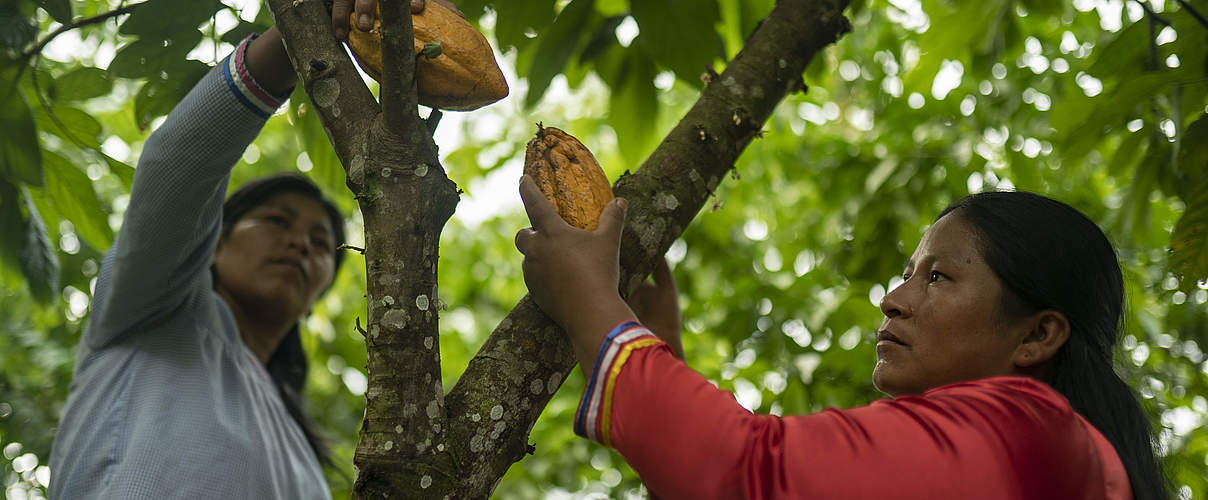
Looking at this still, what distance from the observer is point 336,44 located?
1.39 metres

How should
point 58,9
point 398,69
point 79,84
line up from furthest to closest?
1. point 79,84
2. point 58,9
3. point 398,69

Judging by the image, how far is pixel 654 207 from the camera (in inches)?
61.1

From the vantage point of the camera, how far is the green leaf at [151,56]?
5.93 ft

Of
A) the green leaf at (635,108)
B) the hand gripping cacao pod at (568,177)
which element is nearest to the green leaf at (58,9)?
the hand gripping cacao pod at (568,177)

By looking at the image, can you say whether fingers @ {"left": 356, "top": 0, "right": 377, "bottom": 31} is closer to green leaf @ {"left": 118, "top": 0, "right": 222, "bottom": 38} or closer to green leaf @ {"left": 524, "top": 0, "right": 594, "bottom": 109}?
green leaf @ {"left": 118, "top": 0, "right": 222, "bottom": 38}

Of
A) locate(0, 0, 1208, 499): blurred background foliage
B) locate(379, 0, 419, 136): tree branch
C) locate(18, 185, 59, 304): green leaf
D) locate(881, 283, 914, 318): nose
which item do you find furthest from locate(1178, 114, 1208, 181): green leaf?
locate(18, 185, 59, 304): green leaf

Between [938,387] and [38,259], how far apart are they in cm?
185

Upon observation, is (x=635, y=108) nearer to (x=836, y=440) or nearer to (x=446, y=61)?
(x=446, y=61)

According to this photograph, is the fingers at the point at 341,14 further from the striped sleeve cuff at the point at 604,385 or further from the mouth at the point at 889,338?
the mouth at the point at 889,338

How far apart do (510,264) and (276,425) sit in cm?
307

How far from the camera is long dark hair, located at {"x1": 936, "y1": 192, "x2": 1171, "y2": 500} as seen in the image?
1.34 m

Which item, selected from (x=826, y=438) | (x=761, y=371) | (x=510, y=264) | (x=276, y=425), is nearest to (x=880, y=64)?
(x=761, y=371)

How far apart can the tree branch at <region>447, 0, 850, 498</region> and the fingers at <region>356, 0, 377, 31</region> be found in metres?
0.46

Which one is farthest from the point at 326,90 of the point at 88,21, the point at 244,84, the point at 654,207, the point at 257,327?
the point at 257,327
